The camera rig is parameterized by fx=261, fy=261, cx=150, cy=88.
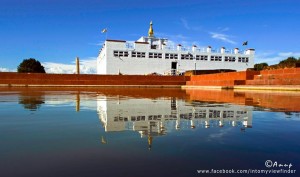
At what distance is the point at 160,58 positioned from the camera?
49.0 m

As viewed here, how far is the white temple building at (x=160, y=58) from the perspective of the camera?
45688 mm

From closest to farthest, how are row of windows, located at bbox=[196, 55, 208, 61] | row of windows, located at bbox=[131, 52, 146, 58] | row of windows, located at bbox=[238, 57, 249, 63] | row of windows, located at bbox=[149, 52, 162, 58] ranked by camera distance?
row of windows, located at bbox=[131, 52, 146, 58]
row of windows, located at bbox=[149, 52, 162, 58]
row of windows, located at bbox=[196, 55, 208, 61]
row of windows, located at bbox=[238, 57, 249, 63]

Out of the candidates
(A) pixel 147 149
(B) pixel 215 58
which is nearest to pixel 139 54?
(B) pixel 215 58

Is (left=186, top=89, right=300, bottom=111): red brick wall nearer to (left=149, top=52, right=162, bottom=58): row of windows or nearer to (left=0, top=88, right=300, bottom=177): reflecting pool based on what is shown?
(left=0, top=88, right=300, bottom=177): reflecting pool

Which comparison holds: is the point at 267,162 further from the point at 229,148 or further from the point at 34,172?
the point at 34,172

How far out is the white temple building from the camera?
45688 millimetres

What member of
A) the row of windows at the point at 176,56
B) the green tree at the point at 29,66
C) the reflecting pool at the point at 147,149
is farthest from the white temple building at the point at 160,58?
the reflecting pool at the point at 147,149

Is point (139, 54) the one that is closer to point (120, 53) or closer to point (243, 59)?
point (120, 53)

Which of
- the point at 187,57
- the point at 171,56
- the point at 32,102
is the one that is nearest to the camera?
the point at 32,102
